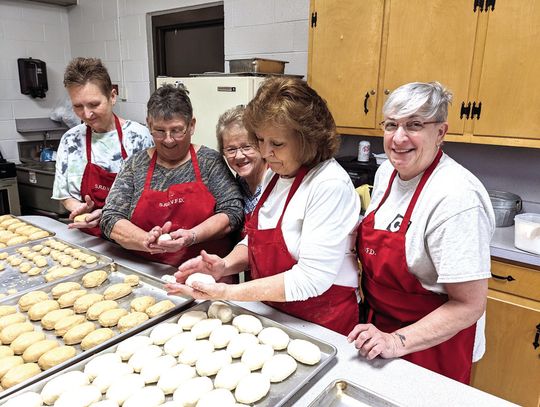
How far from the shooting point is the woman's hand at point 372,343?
0.94m

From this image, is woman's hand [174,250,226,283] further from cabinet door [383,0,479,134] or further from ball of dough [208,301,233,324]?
cabinet door [383,0,479,134]

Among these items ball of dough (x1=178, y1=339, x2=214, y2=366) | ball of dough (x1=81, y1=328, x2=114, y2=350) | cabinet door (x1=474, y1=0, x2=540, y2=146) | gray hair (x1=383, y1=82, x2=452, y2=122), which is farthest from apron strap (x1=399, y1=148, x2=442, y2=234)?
cabinet door (x1=474, y1=0, x2=540, y2=146)

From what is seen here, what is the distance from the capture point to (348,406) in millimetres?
847

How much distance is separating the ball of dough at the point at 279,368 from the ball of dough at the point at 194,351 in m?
0.16

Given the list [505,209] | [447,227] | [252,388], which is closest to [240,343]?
[252,388]

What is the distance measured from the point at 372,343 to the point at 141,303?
66 cm

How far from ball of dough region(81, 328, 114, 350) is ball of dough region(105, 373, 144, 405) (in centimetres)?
15

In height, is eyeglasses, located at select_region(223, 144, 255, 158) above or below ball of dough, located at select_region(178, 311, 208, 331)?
above

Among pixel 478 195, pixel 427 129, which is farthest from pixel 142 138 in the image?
pixel 478 195

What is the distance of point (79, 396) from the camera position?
0.84 meters

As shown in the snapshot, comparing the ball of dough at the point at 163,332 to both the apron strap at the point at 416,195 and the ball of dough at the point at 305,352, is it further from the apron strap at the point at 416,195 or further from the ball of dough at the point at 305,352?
the apron strap at the point at 416,195

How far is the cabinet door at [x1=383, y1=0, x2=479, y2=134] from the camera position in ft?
6.69

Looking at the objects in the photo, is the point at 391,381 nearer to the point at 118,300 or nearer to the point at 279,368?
the point at 279,368

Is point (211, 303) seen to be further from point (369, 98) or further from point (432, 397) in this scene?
point (369, 98)
